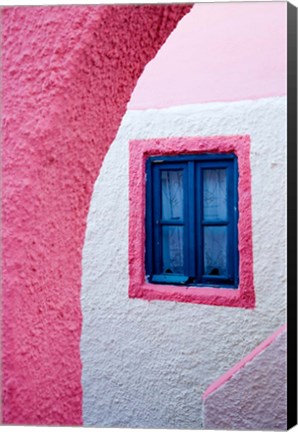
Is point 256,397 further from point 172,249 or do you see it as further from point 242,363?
point 172,249

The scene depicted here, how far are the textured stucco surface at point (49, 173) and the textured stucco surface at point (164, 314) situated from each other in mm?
1282

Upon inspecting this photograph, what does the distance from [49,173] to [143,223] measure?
1.55 metres

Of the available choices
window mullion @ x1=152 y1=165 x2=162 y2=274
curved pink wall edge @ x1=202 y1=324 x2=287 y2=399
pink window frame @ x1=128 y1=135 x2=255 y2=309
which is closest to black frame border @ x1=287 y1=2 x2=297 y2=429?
curved pink wall edge @ x1=202 y1=324 x2=287 y2=399

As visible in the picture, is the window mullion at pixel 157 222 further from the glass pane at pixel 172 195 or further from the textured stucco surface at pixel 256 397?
the textured stucco surface at pixel 256 397

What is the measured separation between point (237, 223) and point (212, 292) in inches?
12.4

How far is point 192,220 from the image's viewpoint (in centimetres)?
262

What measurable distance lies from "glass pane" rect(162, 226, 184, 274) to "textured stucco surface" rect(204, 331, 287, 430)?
520mm

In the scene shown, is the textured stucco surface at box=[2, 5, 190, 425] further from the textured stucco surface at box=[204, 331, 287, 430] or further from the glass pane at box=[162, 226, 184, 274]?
the glass pane at box=[162, 226, 184, 274]

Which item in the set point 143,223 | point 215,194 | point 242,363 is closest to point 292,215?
point 215,194

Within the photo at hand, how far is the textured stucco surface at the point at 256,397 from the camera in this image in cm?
218

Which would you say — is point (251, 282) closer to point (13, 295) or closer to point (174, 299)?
point (174, 299)

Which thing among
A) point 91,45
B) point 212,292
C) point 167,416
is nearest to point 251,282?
point 212,292

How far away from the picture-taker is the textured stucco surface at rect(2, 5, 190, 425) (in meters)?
1.16

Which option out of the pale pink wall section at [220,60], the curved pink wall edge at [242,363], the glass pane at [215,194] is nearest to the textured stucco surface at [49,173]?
the pale pink wall section at [220,60]
